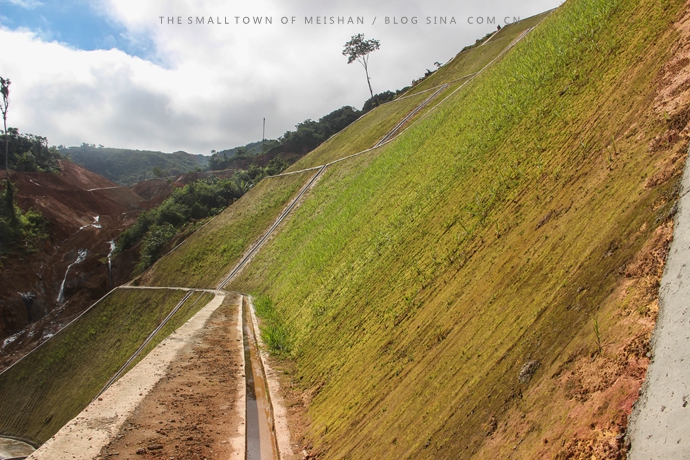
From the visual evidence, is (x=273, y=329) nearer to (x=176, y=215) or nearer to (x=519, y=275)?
(x=519, y=275)

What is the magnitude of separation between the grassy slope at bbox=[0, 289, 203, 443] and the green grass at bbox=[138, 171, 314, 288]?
78.9 inches

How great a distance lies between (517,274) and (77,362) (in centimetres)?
2725

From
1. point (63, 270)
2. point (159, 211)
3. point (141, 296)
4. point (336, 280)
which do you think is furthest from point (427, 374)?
point (63, 270)

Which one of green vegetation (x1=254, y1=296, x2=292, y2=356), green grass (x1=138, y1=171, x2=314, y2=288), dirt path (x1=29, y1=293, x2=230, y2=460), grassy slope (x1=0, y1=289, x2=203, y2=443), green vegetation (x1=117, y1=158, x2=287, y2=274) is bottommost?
grassy slope (x1=0, y1=289, x2=203, y2=443)

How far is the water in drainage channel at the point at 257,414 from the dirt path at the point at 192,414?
21 cm

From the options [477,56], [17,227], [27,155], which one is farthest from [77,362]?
[27,155]

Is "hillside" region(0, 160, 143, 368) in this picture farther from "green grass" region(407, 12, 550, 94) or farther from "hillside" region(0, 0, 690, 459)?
"green grass" region(407, 12, 550, 94)

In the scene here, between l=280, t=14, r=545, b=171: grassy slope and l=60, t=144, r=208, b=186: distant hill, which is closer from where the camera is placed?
l=280, t=14, r=545, b=171: grassy slope

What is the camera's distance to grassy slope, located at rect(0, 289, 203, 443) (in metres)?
23.5

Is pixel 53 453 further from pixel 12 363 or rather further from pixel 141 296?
pixel 12 363

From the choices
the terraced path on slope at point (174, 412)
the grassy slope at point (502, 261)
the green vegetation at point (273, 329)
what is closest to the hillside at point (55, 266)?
the green vegetation at point (273, 329)

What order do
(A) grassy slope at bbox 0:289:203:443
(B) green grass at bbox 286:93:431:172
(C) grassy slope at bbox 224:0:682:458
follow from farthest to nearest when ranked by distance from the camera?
(B) green grass at bbox 286:93:431:172 < (A) grassy slope at bbox 0:289:203:443 < (C) grassy slope at bbox 224:0:682:458

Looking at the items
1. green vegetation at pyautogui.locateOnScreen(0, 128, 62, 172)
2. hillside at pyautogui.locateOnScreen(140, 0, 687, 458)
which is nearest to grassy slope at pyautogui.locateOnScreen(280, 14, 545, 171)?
hillside at pyautogui.locateOnScreen(140, 0, 687, 458)

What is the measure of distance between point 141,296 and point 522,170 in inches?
1047
